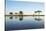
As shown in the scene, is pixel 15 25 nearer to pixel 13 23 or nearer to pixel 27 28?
pixel 13 23

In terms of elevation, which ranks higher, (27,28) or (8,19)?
(8,19)

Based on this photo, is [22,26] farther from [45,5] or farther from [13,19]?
[45,5]

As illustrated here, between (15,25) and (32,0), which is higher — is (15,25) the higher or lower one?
the lower one

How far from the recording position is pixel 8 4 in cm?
131

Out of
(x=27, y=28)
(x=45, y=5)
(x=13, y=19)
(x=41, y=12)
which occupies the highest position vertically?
(x=45, y=5)

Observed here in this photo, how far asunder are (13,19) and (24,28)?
23 cm

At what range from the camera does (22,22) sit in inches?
52.1

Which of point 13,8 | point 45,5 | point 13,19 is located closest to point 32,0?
point 45,5

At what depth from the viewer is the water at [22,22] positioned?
4.28ft

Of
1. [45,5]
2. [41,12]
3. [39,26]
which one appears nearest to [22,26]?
[39,26]

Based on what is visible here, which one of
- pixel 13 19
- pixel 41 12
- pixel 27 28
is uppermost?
pixel 41 12

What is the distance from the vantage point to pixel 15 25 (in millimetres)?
1314

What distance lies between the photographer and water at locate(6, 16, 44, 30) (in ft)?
4.28

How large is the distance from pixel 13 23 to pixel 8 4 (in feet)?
1.04
